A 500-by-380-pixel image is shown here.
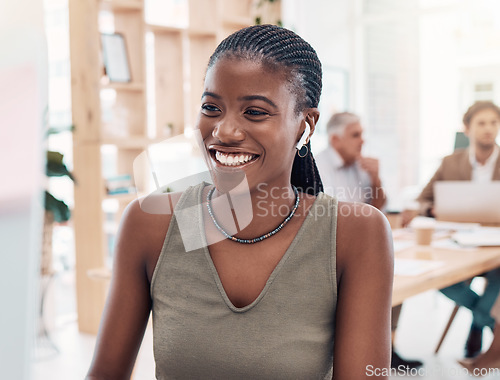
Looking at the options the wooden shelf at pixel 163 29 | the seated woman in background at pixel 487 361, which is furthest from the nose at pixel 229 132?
the wooden shelf at pixel 163 29

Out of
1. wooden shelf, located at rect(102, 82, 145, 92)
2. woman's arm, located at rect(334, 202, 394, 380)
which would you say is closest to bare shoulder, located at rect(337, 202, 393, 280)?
Answer: woman's arm, located at rect(334, 202, 394, 380)

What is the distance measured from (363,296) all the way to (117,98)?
3.11 metres

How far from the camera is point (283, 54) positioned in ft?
2.97

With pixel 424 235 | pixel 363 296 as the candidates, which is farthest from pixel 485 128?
pixel 363 296

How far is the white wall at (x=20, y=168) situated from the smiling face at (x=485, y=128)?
3.23 meters

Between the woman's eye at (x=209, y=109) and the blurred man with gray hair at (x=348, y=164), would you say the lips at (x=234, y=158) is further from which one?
the blurred man with gray hair at (x=348, y=164)

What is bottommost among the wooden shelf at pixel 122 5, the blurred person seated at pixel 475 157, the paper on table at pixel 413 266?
the paper on table at pixel 413 266

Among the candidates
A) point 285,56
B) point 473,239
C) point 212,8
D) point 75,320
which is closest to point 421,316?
point 473,239

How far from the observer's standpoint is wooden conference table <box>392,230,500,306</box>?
61.4 inches

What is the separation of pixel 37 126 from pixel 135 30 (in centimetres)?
370

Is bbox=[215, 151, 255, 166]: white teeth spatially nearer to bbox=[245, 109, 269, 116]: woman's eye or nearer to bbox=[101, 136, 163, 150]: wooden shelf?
bbox=[245, 109, 269, 116]: woman's eye

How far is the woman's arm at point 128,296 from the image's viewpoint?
3.10 feet

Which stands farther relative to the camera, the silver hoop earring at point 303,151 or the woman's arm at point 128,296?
the silver hoop earring at point 303,151

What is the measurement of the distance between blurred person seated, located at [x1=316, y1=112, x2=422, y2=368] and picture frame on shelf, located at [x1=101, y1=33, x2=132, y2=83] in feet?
4.89
